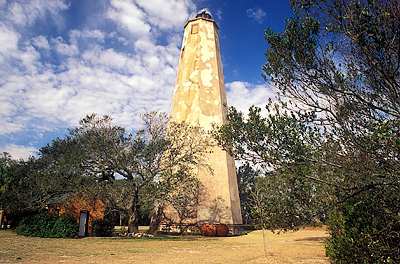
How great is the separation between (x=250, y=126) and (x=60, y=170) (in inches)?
637

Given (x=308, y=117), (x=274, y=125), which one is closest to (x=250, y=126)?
(x=274, y=125)

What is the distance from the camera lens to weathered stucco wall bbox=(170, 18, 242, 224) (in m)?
23.7

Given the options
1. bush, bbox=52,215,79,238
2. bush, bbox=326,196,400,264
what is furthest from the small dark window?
bush, bbox=326,196,400,264

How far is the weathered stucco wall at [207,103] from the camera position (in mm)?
23734

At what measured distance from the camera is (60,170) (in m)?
18.8

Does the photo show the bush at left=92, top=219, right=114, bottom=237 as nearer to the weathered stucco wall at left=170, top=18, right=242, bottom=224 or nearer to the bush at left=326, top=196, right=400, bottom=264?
the weathered stucco wall at left=170, top=18, right=242, bottom=224

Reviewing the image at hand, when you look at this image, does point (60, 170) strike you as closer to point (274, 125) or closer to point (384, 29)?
point (274, 125)

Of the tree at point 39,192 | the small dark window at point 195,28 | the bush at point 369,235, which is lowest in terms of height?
the bush at point 369,235

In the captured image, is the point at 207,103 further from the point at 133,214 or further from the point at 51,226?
the point at 51,226

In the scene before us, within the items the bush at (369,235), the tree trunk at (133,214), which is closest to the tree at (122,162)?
the tree trunk at (133,214)

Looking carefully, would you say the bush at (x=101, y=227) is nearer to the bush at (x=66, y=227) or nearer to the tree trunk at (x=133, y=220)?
the bush at (x=66, y=227)

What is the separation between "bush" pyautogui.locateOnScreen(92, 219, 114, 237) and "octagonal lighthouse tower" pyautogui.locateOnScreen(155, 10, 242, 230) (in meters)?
7.72

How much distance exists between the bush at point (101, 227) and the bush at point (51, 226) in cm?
161

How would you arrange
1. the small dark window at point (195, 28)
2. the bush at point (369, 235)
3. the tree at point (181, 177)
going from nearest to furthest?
the bush at point (369, 235), the tree at point (181, 177), the small dark window at point (195, 28)
